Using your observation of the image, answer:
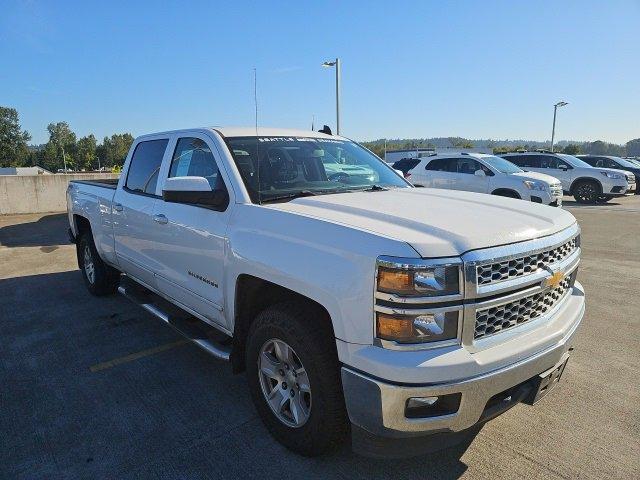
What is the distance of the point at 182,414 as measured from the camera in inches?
125

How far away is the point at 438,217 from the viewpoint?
254 cm

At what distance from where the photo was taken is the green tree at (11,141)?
112 metres

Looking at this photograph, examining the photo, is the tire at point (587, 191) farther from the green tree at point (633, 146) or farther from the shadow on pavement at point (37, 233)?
the green tree at point (633, 146)

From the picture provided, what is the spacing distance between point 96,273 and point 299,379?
4115 millimetres

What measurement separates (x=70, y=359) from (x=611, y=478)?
4.07m

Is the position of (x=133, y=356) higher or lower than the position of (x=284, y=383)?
lower

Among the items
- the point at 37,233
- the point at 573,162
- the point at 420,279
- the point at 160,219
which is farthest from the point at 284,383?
the point at 573,162

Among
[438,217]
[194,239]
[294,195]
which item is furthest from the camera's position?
[194,239]

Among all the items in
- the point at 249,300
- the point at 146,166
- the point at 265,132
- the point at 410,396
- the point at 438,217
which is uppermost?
the point at 265,132

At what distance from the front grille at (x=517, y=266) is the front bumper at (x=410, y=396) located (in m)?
0.42

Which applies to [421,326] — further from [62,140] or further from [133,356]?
[62,140]

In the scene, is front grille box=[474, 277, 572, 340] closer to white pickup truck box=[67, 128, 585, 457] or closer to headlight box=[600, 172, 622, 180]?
white pickup truck box=[67, 128, 585, 457]

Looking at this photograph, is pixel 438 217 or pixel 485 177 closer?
pixel 438 217

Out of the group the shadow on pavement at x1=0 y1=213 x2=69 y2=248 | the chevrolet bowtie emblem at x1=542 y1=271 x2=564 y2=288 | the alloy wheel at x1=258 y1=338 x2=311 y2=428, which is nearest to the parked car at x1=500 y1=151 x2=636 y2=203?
the shadow on pavement at x1=0 y1=213 x2=69 y2=248
